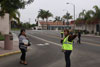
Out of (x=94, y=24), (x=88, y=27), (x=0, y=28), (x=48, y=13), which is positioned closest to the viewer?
(x=0, y=28)

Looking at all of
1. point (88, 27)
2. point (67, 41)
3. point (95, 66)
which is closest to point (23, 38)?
point (67, 41)

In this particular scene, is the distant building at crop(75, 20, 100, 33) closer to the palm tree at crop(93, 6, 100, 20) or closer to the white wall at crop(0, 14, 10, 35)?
the palm tree at crop(93, 6, 100, 20)

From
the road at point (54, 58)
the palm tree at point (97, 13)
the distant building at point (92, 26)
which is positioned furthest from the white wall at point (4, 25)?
the road at point (54, 58)

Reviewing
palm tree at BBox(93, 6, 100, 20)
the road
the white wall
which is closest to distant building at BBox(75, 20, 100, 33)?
palm tree at BBox(93, 6, 100, 20)

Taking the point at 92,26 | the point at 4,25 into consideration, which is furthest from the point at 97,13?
the point at 4,25

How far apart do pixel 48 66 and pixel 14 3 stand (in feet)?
22.1

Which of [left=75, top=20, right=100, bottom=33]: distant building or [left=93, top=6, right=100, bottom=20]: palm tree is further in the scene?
[left=75, top=20, right=100, bottom=33]: distant building

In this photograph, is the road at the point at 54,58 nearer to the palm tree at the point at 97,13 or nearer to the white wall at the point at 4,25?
the white wall at the point at 4,25

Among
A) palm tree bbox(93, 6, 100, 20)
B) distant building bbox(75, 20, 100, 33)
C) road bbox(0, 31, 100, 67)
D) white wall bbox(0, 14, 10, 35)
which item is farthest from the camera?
distant building bbox(75, 20, 100, 33)

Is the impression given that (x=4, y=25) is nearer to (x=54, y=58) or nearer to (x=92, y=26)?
(x=92, y=26)

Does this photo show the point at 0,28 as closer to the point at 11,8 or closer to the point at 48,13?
the point at 11,8

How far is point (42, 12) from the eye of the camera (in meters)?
106

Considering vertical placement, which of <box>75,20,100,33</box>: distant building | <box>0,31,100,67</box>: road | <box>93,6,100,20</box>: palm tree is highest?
<box>93,6,100,20</box>: palm tree

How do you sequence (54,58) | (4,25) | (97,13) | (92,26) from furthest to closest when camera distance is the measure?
1. (92,26)
2. (97,13)
3. (4,25)
4. (54,58)
